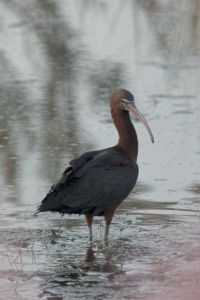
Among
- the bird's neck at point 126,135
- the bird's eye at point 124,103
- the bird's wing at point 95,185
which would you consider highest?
the bird's eye at point 124,103

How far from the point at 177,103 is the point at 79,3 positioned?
3.73 m

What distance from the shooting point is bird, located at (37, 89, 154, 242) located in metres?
8.38

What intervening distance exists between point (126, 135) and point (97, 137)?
1.66 m

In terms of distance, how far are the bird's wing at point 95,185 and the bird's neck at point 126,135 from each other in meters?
0.13

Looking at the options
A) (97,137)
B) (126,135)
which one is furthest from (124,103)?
(97,137)

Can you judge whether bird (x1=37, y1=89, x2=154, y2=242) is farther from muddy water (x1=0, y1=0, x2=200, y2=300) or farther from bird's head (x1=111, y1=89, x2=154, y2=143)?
muddy water (x1=0, y1=0, x2=200, y2=300)

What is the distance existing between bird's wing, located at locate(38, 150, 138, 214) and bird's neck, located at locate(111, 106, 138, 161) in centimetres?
13

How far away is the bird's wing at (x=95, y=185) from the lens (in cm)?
838

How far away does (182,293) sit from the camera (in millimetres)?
6961

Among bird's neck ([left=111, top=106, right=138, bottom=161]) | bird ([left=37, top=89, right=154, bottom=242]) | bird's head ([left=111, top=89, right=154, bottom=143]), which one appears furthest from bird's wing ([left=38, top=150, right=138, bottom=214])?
bird's head ([left=111, top=89, right=154, bottom=143])

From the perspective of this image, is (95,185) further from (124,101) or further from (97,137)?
(97,137)

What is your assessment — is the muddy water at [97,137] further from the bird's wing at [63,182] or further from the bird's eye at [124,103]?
the bird's eye at [124,103]

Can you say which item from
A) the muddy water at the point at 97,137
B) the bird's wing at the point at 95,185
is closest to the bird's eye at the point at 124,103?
the bird's wing at the point at 95,185

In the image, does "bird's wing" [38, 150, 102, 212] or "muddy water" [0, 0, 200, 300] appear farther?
"bird's wing" [38, 150, 102, 212]
